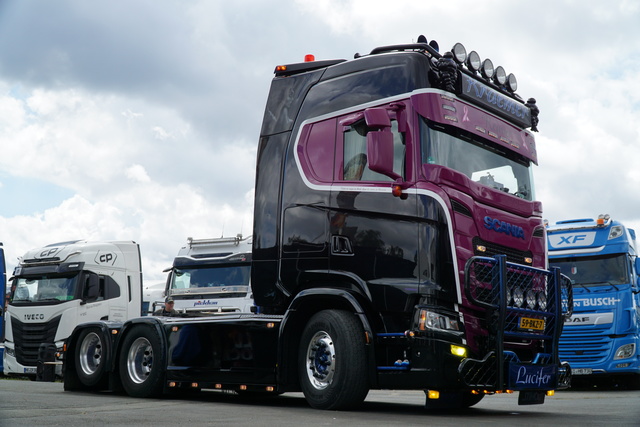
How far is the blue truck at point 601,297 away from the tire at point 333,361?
29.0 ft

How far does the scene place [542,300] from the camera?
8828mm

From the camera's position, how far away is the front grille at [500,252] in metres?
8.25

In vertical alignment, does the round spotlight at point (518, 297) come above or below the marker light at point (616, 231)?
below

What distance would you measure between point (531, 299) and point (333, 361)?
85.5 inches

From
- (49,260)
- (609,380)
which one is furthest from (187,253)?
(609,380)

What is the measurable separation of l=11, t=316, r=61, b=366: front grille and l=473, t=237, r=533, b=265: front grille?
533 inches

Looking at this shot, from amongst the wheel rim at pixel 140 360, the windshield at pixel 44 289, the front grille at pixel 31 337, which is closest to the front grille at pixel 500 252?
the wheel rim at pixel 140 360

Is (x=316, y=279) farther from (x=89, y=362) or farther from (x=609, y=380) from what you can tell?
(x=609, y=380)

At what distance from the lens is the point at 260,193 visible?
31.7ft

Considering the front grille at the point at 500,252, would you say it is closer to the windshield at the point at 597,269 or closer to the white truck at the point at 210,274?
the windshield at the point at 597,269

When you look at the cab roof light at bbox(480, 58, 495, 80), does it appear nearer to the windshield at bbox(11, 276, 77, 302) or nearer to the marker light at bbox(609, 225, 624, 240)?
the marker light at bbox(609, 225, 624, 240)

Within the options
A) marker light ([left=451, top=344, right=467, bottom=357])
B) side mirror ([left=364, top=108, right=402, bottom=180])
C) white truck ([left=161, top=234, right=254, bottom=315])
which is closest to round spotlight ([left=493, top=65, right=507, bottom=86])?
side mirror ([left=364, top=108, right=402, bottom=180])

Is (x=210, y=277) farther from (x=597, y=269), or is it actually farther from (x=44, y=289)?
(x=597, y=269)

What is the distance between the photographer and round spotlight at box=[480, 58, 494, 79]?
9305mm
